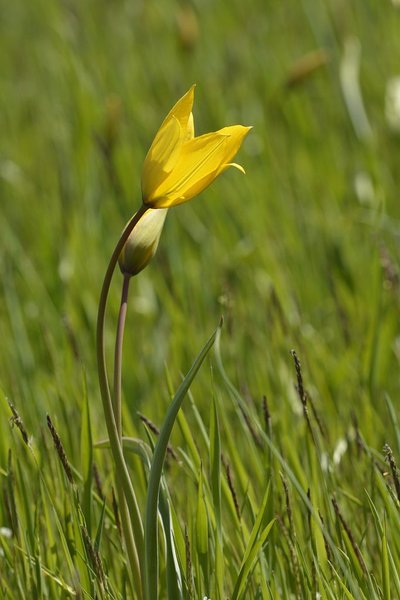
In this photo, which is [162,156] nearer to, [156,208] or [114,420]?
[156,208]

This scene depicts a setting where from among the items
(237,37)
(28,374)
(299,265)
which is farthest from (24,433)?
(237,37)

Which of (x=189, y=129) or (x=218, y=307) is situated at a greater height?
(x=189, y=129)

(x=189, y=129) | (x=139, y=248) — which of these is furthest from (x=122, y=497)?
(x=189, y=129)

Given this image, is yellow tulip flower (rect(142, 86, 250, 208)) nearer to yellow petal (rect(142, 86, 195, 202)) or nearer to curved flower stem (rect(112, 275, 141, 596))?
yellow petal (rect(142, 86, 195, 202))

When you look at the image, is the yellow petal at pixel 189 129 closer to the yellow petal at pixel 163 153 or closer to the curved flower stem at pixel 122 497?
the yellow petal at pixel 163 153

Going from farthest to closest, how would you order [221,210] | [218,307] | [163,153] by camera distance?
[221,210] < [218,307] < [163,153]

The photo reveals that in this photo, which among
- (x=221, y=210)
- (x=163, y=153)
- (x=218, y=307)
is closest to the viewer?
(x=163, y=153)

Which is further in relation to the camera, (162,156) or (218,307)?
(218,307)
